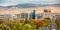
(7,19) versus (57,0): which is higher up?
(57,0)

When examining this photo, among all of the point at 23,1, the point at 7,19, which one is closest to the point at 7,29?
the point at 7,19

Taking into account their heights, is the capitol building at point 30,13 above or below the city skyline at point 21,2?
below

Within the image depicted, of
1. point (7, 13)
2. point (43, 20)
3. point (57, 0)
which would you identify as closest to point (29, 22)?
point (43, 20)

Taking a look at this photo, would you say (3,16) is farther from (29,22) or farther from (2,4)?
(29,22)

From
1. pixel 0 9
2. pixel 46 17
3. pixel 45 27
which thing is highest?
pixel 0 9

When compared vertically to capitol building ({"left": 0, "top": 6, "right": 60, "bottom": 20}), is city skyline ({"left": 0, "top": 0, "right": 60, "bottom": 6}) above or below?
above

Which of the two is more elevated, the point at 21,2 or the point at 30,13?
the point at 21,2
